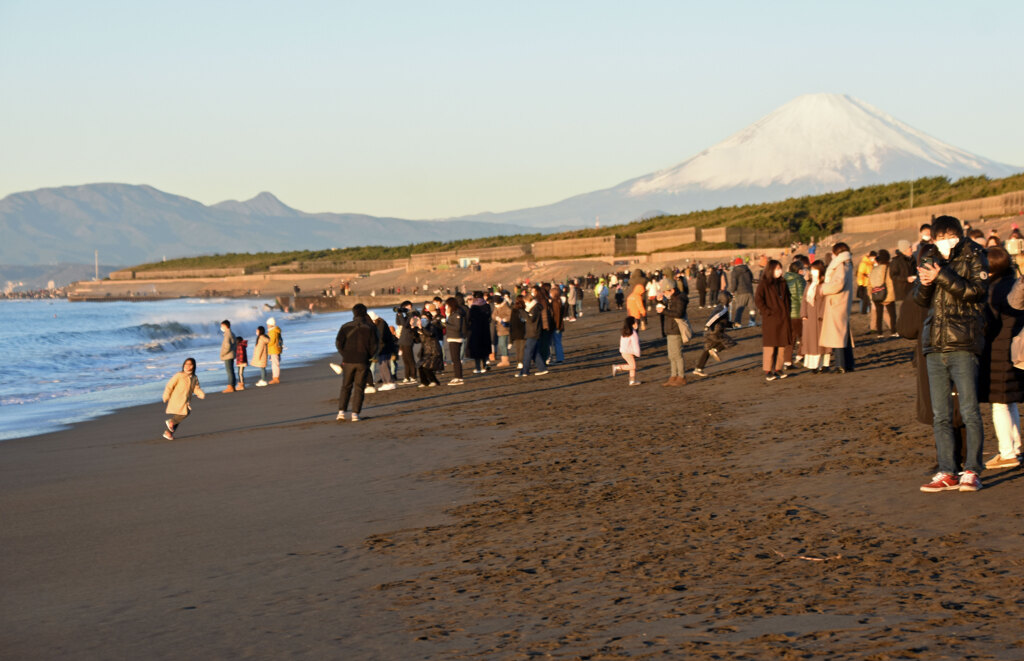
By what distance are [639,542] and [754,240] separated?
80487mm

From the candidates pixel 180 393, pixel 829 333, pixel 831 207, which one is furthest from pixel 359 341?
pixel 831 207

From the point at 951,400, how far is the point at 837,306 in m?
7.36

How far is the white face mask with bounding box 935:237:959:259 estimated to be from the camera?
7028 mm

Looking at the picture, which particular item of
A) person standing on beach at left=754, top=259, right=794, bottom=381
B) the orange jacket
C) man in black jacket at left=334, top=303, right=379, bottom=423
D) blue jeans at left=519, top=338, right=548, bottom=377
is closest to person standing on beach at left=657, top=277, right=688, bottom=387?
person standing on beach at left=754, top=259, right=794, bottom=381

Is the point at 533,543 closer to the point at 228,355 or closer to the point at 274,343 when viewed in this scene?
the point at 228,355

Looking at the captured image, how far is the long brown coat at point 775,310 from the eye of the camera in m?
14.6

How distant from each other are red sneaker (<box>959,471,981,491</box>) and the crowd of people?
0.04ft

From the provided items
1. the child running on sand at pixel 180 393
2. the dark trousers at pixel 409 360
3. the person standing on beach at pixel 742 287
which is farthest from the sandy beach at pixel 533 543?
the person standing on beach at pixel 742 287

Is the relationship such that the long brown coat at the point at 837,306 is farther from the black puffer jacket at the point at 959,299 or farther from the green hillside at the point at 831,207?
the green hillside at the point at 831,207

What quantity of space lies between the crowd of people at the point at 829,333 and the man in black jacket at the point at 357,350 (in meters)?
0.02

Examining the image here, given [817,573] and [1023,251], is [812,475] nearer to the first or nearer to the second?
[817,573]

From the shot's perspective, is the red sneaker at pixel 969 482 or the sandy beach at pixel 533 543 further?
the red sneaker at pixel 969 482

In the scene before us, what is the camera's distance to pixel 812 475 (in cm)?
845

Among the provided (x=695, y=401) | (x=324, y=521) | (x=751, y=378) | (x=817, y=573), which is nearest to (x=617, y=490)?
(x=324, y=521)
